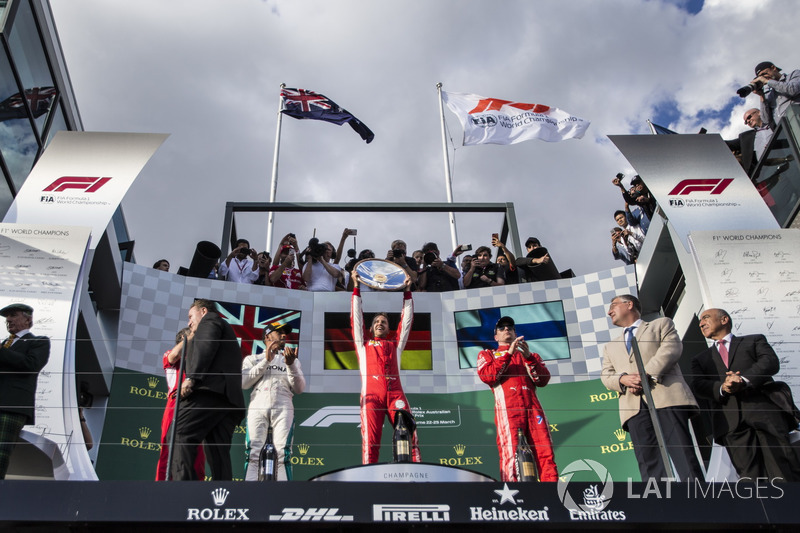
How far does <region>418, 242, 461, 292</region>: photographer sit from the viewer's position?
378 inches

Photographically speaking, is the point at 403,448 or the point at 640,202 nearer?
the point at 403,448

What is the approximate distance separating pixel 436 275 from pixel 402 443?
14.9ft

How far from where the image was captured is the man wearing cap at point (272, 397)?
5.84m

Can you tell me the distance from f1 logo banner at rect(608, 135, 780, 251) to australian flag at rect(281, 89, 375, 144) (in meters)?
6.15

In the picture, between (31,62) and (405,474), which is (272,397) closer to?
(405,474)

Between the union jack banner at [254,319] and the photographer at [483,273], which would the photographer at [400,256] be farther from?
the union jack banner at [254,319]

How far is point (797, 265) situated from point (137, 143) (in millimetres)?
6276

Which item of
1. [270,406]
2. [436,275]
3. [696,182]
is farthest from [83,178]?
[696,182]

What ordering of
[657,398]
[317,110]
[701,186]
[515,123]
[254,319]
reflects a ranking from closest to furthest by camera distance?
[657,398]
[701,186]
[254,319]
[515,123]
[317,110]

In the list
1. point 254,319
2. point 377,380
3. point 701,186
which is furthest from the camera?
point 254,319

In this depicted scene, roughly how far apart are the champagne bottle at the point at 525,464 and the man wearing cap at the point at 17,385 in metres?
3.28

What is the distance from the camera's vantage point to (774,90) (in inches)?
320

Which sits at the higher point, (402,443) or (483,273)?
(483,273)

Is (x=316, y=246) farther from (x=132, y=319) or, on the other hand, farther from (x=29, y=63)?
(x=29, y=63)
